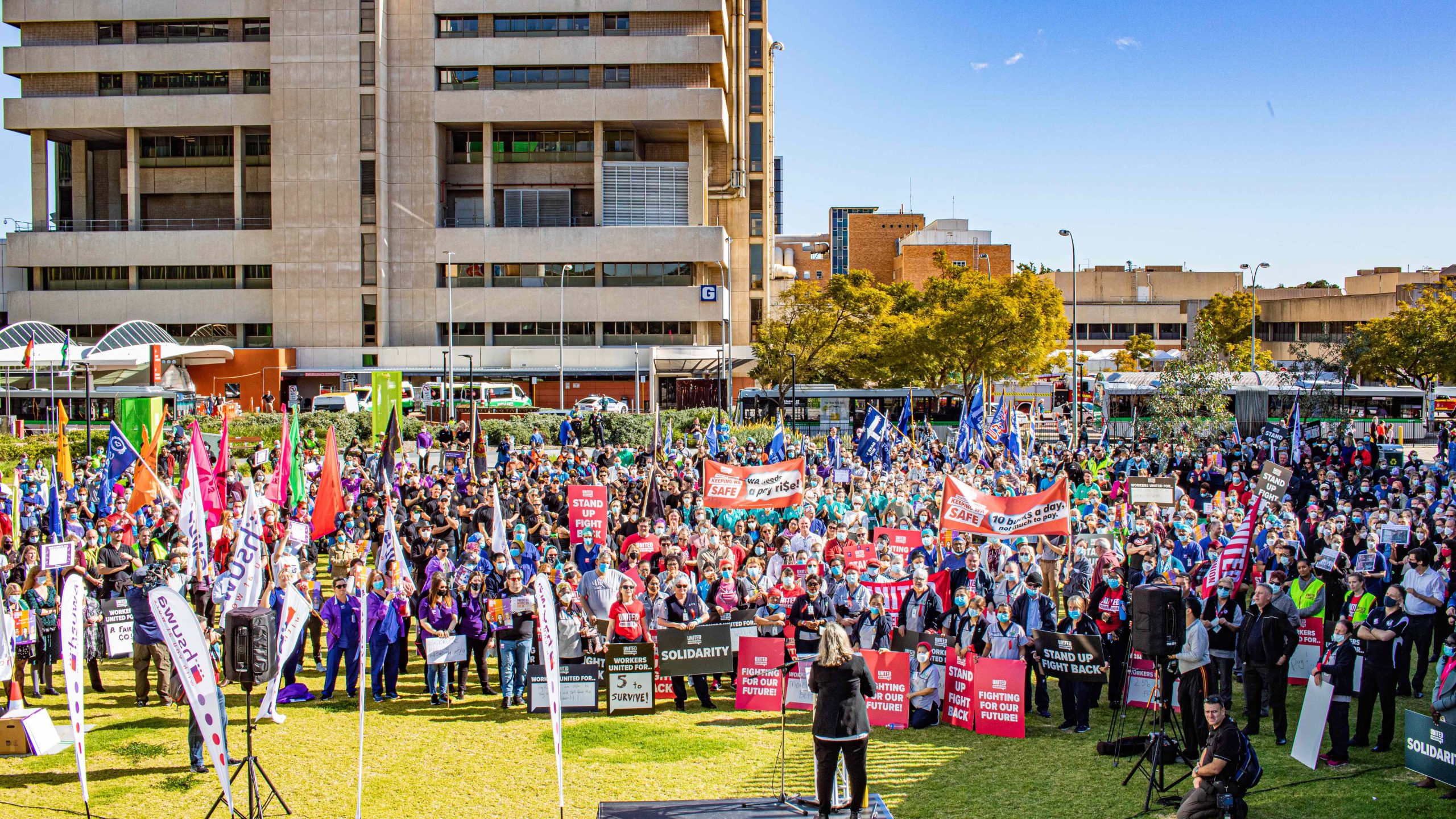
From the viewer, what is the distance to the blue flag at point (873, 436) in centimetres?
2716

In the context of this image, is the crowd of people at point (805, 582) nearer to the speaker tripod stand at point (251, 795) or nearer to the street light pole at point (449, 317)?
the speaker tripod stand at point (251, 795)

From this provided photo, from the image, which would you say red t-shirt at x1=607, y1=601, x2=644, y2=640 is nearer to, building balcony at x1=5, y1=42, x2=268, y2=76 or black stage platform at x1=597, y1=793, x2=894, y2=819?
black stage platform at x1=597, y1=793, x2=894, y2=819

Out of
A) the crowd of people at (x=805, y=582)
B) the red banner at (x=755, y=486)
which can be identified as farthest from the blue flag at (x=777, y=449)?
the red banner at (x=755, y=486)

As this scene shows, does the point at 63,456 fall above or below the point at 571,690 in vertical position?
above

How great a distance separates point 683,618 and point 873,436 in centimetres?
1468

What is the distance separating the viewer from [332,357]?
67938 millimetres

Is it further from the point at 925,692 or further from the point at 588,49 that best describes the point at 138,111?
the point at 925,692

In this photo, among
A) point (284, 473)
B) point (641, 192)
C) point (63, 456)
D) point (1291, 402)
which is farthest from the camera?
point (641, 192)

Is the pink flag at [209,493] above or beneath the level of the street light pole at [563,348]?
beneath

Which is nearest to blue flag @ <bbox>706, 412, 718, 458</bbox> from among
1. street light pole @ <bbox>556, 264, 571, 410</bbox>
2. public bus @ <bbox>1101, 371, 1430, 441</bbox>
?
public bus @ <bbox>1101, 371, 1430, 441</bbox>

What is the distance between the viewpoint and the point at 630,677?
41.9ft

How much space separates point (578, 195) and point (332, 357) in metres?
17.7

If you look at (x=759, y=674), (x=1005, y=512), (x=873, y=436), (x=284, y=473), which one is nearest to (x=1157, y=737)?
(x=759, y=674)

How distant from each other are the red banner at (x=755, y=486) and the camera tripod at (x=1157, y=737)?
740 centimetres
